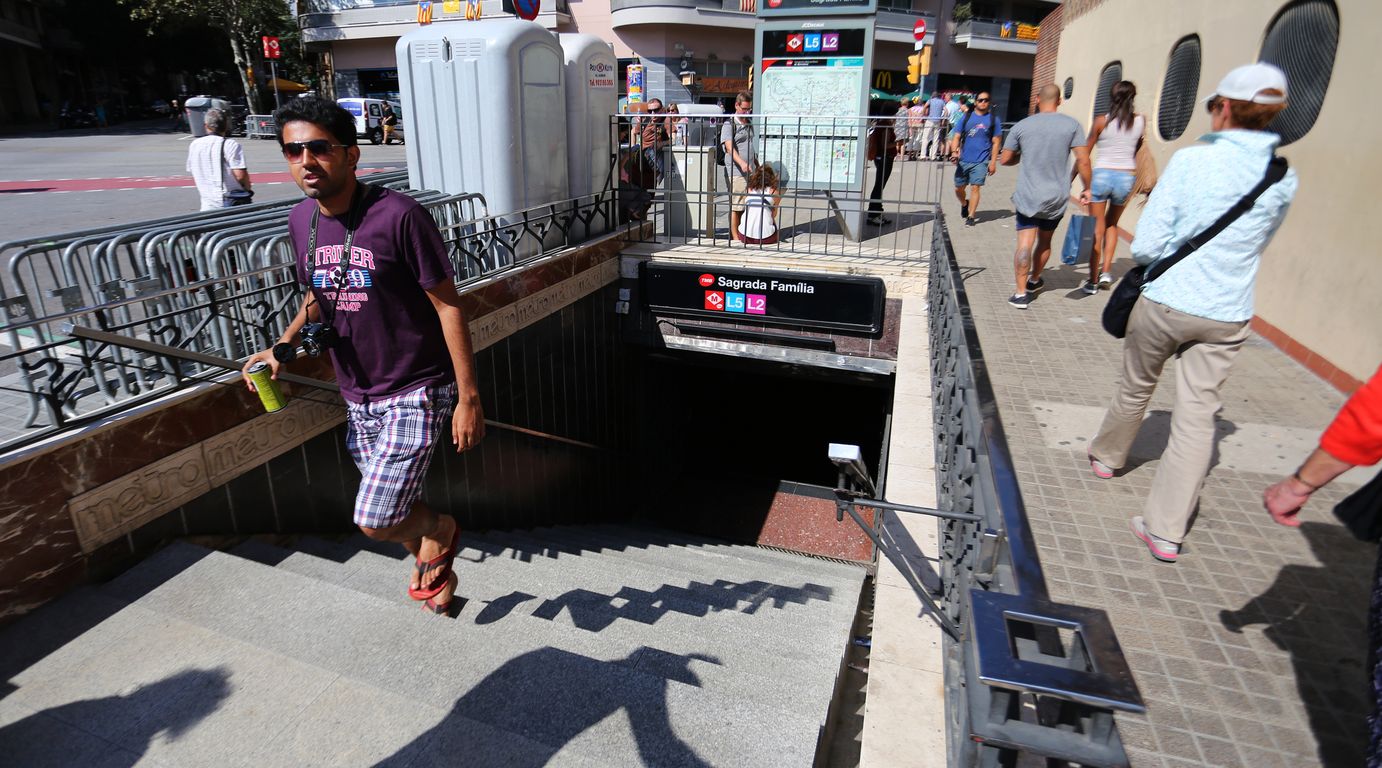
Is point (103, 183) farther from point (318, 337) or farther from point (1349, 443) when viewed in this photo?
point (1349, 443)

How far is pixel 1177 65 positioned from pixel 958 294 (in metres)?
8.25

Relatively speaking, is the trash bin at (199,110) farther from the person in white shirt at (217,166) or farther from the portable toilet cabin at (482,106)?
the portable toilet cabin at (482,106)

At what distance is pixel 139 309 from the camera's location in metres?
4.41

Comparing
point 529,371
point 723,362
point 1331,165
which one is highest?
point 1331,165

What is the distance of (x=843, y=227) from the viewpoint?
30.9 feet

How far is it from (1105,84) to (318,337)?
1581 centimetres

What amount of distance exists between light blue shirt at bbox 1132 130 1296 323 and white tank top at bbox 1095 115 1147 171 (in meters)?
4.11

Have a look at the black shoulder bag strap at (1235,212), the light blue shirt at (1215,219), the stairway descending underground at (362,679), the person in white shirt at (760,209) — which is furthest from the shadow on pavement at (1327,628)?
the person in white shirt at (760,209)

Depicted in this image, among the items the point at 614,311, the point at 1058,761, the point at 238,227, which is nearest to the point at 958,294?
the point at 1058,761

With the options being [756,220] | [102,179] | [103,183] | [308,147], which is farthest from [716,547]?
[102,179]

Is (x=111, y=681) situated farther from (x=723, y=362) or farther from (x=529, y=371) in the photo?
(x=723, y=362)

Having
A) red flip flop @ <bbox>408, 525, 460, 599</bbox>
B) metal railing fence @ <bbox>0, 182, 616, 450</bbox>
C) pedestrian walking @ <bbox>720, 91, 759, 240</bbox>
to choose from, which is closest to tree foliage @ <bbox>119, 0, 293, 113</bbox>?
pedestrian walking @ <bbox>720, 91, 759, 240</bbox>

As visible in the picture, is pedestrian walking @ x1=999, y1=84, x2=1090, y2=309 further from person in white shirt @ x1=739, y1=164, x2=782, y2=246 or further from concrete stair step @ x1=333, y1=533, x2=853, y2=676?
concrete stair step @ x1=333, y1=533, x2=853, y2=676

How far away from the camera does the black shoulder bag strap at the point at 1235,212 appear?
10.1 feet
